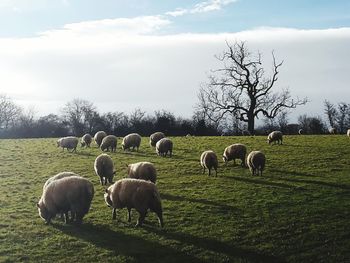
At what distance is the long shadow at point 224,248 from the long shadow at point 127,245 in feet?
2.99

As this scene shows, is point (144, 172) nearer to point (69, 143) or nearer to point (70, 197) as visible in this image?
point (70, 197)

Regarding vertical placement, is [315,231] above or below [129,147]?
below

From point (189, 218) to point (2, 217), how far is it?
745 cm

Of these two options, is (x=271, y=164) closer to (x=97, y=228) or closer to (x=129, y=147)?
(x=129, y=147)

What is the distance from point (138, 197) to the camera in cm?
1697

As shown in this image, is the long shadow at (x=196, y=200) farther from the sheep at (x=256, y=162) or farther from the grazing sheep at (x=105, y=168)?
the sheep at (x=256, y=162)

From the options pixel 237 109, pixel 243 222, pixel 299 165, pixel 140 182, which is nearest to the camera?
pixel 140 182

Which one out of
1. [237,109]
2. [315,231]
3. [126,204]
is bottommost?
[315,231]

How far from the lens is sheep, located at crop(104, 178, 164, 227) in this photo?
16875mm

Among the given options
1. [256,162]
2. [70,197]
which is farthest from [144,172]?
[256,162]

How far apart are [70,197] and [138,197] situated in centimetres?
241

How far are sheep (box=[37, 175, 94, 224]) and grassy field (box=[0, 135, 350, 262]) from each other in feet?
2.09

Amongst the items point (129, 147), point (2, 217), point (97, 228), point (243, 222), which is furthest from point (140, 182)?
point (129, 147)

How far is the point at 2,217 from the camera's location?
63.8 ft
